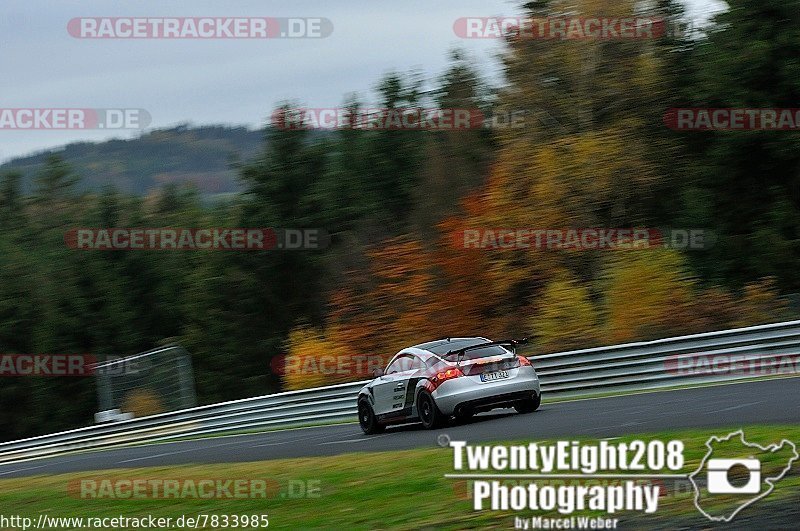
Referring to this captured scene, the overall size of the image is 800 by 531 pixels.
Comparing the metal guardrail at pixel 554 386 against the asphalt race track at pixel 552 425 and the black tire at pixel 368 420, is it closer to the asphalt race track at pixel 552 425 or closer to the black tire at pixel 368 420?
the asphalt race track at pixel 552 425

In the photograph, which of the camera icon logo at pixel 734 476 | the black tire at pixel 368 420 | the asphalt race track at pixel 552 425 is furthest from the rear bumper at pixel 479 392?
the camera icon logo at pixel 734 476

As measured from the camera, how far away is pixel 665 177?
138ft

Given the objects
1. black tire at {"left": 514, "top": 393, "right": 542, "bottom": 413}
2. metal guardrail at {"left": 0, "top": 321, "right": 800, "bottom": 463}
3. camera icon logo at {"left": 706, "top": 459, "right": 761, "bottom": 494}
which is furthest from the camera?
metal guardrail at {"left": 0, "top": 321, "right": 800, "bottom": 463}

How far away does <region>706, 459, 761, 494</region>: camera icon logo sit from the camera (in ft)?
27.0

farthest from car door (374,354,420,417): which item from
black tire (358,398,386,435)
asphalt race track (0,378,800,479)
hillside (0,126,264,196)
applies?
hillside (0,126,264,196)

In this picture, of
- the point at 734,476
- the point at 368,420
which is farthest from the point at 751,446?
the point at 368,420

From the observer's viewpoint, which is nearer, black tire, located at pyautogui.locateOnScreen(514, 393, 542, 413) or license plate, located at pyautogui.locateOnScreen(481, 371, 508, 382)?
license plate, located at pyautogui.locateOnScreen(481, 371, 508, 382)

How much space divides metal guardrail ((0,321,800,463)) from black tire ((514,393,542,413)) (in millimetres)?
3754

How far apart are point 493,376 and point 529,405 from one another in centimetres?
96

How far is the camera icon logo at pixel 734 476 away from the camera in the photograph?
8228mm

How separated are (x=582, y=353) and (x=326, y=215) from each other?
4120cm

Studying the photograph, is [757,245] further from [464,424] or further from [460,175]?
[464,424]

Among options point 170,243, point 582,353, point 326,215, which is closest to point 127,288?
point 170,243

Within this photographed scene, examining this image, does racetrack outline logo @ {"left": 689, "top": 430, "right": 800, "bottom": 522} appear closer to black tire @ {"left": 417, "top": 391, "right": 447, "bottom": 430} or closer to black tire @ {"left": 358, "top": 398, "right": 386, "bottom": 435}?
black tire @ {"left": 417, "top": 391, "right": 447, "bottom": 430}
